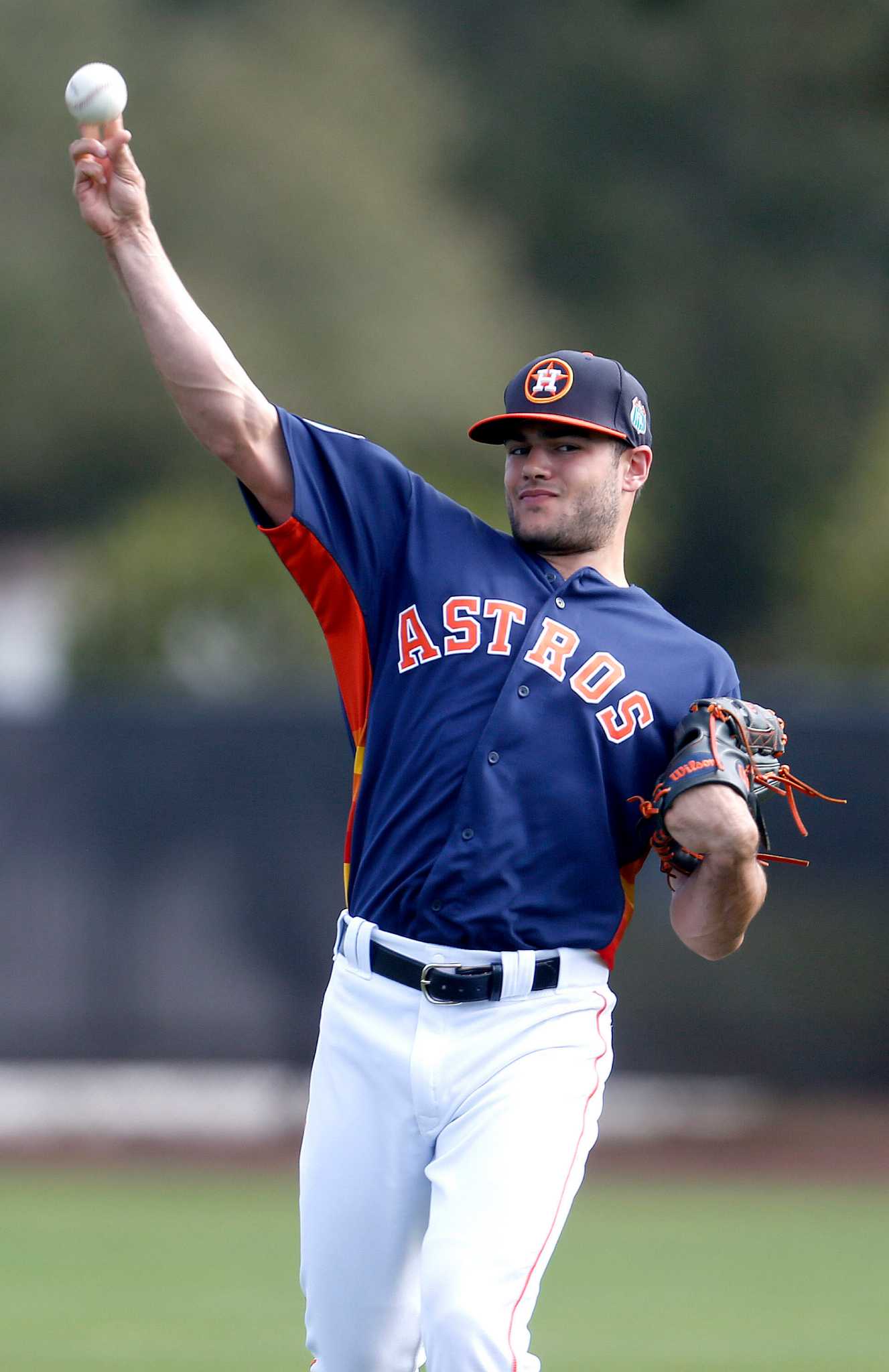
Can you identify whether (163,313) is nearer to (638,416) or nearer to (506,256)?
(638,416)

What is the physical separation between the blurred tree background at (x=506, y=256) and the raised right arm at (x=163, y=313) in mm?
16874

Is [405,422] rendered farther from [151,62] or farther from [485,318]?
[151,62]

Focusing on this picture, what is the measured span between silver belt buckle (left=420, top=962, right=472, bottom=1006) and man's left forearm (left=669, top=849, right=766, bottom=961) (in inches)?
17.4

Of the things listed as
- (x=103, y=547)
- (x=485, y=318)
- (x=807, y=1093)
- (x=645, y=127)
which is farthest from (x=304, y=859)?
(x=645, y=127)

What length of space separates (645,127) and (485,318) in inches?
118

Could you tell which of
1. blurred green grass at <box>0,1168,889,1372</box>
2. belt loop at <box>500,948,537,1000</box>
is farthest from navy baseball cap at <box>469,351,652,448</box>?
blurred green grass at <box>0,1168,889,1372</box>

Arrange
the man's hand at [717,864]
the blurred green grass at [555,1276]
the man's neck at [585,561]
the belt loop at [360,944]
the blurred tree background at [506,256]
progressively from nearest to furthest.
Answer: the man's hand at [717,864] → the belt loop at [360,944] → the man's neck at [585,561] → the blurred green grass at [555,1276] → the blurred tree background at [506,256]

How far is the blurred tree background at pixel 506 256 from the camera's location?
21328 mm

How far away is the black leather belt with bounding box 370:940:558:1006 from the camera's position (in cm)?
335

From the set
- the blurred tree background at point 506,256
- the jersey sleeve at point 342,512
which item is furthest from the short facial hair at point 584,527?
the blurred tree background at point 506,256

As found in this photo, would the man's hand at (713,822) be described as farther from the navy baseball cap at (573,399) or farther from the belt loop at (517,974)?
the navy baseball cap at (573,399)

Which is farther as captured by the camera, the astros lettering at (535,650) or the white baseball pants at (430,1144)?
the astros lettering at (535,650)

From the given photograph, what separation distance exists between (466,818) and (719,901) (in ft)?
1.53

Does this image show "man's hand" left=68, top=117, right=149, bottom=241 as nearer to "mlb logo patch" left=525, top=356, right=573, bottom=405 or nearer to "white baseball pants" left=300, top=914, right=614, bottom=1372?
"mlb logo patch" left=525, top=356, right=573, bottom=405
